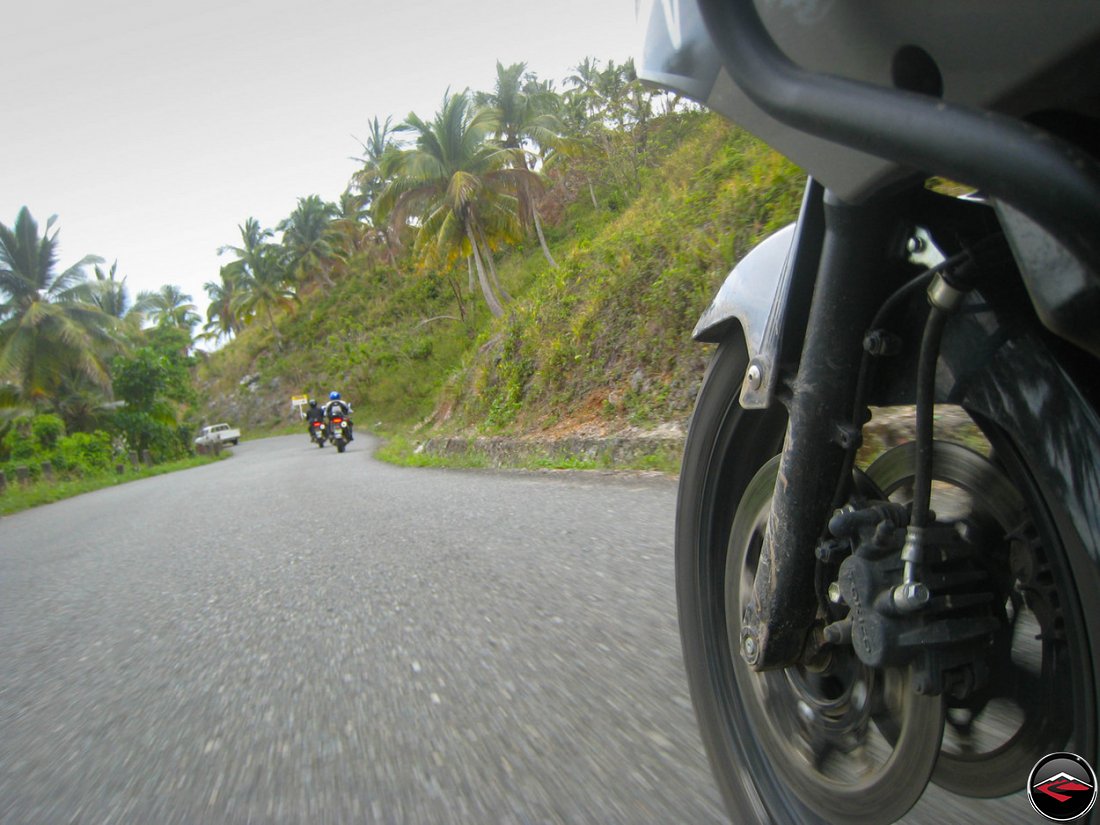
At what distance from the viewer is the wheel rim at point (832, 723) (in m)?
0.93

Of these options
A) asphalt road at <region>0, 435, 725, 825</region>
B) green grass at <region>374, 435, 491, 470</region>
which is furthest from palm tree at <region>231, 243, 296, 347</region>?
asphalt road at <region>0, 435, 725, 825</region>

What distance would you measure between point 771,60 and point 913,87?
0.14 m

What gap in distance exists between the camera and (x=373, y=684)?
2.15 metres

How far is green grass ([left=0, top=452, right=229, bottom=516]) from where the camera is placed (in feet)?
50.9

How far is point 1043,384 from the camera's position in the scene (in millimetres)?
728

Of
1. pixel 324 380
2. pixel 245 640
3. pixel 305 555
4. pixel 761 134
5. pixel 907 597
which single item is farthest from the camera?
pixel 324 380

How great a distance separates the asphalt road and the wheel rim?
0.85ft

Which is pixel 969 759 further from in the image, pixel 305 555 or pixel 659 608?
pixel 305 555

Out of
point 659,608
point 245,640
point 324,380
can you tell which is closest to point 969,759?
point 659,608

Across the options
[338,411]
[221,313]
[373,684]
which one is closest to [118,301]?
[221,313]

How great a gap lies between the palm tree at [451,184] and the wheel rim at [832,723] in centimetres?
2344

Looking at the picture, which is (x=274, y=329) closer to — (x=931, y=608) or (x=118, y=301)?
(x=118, y=301)

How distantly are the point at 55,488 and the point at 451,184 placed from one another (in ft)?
47.7

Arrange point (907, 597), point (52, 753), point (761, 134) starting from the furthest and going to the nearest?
point (52, 753)
point (761, 134)
point (907, 597)
